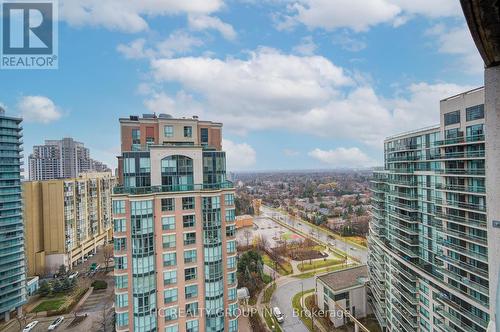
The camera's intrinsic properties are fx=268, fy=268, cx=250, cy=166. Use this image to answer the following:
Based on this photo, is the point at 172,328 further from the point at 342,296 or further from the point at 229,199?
the point at 342,296

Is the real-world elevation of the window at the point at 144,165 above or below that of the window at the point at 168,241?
above

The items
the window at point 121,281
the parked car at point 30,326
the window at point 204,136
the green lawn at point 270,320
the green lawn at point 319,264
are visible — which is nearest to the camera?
the window at point 121,281

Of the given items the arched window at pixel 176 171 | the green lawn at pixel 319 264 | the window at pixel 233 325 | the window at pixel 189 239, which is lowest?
the green lawn at pixel 319 264

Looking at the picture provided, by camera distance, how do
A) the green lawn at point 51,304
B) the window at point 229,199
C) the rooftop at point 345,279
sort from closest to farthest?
1. the window at point 229,199
2. the rooftop at point 345,279
3. the green lawn at point 51,304

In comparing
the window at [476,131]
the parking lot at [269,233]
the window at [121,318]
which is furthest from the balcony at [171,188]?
the parking lot at [269,233]

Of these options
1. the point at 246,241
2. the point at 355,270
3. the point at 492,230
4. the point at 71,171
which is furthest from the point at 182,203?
the point at 71,171

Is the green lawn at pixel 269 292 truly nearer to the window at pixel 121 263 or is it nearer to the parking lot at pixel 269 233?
the parking lot at pixel 269 233

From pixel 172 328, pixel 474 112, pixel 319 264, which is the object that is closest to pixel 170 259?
pixel 172 328
